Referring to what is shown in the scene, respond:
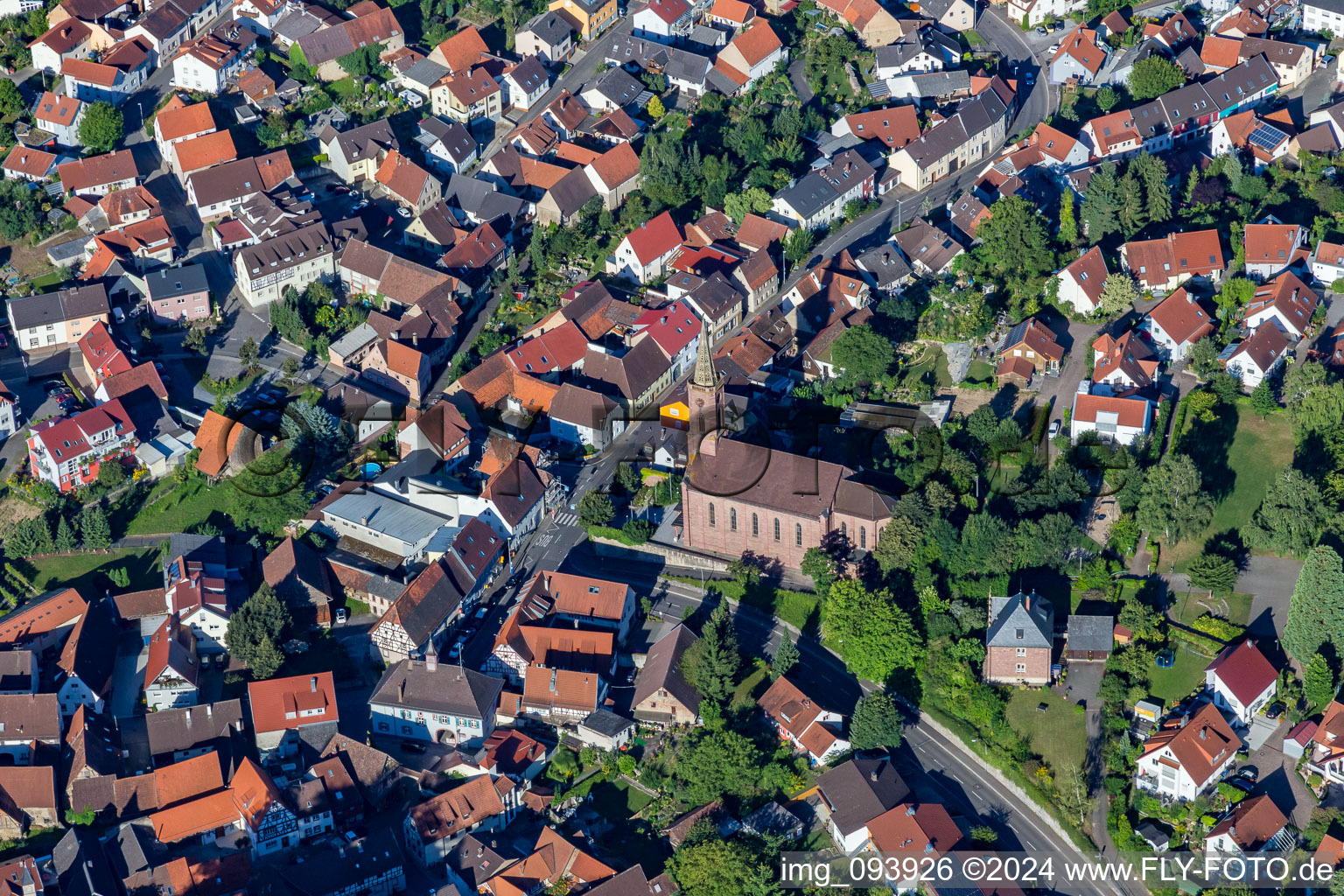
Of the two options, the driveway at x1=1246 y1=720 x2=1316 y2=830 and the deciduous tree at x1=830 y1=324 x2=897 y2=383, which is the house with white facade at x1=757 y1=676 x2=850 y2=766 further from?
the deciduous tree at x1=830 y1=324 x2=897 y2=383

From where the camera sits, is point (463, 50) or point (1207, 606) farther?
point (463, 50)

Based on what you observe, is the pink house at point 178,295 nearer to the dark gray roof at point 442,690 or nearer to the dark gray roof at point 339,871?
the dark gray roof at point 442,690

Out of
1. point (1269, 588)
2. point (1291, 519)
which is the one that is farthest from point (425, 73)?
point (1269, 588)

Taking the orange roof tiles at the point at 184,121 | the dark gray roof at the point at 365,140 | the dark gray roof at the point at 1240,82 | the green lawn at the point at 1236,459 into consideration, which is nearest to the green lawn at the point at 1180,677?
the green lawn at the point at 1236,459

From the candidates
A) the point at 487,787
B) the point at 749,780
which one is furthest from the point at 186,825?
the point at 749,780

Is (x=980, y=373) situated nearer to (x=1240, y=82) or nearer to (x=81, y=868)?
(x=1240, y=82)
